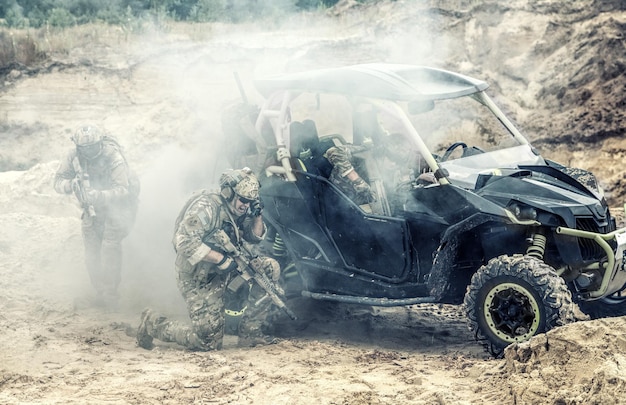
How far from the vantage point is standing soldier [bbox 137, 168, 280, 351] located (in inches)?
265

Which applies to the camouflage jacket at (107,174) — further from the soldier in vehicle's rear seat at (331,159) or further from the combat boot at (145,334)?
the soldier in vehicle's rear seat at (331,159)

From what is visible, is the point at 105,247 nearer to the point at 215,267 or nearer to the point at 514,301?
the point at 215,267

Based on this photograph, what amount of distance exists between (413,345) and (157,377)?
7.13 ft

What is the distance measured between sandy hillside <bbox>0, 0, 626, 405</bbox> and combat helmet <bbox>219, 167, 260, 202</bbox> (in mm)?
1269

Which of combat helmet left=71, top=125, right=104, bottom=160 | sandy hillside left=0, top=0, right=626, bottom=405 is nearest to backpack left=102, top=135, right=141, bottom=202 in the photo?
combat helmet left=71, top=125, right=104, bottom=160

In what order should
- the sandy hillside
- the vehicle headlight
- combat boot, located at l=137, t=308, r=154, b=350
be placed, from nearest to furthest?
the sandy hillside < the vehicle headlight < combat boot, located at l=137, t=308, r=154, b=350

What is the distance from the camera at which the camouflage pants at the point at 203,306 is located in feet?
22.4

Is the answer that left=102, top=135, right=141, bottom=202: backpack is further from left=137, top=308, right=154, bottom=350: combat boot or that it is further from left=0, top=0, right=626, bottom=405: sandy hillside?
left=137, top=308, right=154, bottom=350: combat boot

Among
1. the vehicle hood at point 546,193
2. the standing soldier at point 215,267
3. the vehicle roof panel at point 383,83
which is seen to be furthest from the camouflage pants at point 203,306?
the vehicle hood at point 546,193

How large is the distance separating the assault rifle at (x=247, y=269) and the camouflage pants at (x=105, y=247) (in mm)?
2181

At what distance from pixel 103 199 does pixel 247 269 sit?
7.45 ft

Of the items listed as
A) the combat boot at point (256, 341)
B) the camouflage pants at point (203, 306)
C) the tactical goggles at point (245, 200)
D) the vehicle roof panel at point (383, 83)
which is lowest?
the combat boot at point (256, 341)

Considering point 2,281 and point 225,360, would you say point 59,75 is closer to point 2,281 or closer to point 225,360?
point 2,281

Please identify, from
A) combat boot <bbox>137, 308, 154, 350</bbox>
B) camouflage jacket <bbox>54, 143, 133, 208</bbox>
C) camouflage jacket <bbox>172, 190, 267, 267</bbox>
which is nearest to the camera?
camouflage jacket <bbox>172, 190, 267, 267</bbox>
